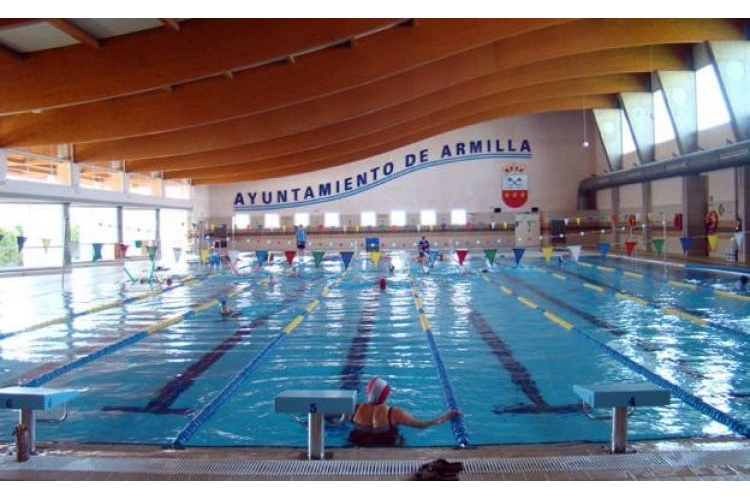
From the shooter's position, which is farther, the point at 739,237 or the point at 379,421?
the point at 739,237

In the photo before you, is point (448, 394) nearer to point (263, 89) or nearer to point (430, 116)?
point (263, 89)

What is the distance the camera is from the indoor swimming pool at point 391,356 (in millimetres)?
4078

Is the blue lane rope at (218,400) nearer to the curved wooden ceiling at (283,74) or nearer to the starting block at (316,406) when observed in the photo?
the starting block at (316,406)

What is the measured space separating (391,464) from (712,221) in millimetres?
17403

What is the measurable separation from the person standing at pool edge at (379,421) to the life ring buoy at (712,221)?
16.1 meters

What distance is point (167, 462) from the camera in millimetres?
3152

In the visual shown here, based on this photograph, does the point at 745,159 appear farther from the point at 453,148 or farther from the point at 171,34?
the point at 453,148

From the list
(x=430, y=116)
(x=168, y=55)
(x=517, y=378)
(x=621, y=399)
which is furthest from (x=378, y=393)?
(x=430, y=116)

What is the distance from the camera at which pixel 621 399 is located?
328 centimetres

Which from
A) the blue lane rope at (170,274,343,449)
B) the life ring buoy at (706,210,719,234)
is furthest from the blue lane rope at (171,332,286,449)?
the life ring buoy at (706,210,719,234)

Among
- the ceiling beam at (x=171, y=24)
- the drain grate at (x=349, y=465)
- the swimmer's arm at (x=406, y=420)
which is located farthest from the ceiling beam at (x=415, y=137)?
the drain grate at (x=349, y=465)

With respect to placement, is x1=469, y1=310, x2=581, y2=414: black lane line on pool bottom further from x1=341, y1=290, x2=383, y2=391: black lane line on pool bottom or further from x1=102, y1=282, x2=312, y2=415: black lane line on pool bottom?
x1=102, y1=282, x2=312, y2=415: black lane line on pool bottom

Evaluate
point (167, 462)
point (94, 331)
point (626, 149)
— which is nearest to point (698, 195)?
point (626, 149)

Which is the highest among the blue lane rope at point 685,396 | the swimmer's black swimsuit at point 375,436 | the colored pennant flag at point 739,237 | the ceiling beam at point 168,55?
the ceiling beam at point 168,55
